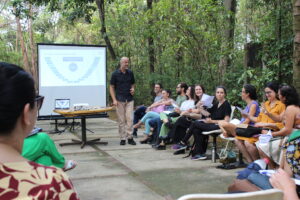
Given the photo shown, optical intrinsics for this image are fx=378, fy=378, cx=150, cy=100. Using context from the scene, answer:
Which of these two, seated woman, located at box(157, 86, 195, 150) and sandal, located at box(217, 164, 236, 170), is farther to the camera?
seated woman, located at box(157, 86, 195, 150)

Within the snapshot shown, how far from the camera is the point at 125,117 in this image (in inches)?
311

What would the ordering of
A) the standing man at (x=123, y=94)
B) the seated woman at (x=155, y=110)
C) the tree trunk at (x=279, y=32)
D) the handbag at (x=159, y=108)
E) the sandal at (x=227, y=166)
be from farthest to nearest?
the handbag at (x=159, y=108)
the seated woman at (x=155, y=110)
the standing man at (x=123, y=94)
the tree trunk at (x=279, y=32)
the sandal at (x=227, y=166)

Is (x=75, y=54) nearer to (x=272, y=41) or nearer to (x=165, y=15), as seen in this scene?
(x=165, y=15)

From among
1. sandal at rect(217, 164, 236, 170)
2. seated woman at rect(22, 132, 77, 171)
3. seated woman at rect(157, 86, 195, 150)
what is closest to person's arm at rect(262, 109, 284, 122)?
sandal at rect(217, 164, 236, 170)

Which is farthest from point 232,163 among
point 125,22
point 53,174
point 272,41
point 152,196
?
point 125,22

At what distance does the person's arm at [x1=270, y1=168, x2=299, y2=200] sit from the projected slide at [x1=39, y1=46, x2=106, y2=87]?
308 inches

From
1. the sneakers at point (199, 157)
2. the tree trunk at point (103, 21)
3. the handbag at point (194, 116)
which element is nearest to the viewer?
the sneakers at point (199, 157)

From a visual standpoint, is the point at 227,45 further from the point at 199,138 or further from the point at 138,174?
the point at 138,174

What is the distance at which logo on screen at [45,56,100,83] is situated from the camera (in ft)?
31.2

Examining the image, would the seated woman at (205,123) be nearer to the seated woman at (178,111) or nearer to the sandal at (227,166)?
the sandal at (227,166)

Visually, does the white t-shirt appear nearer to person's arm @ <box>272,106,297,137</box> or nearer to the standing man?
the standing man

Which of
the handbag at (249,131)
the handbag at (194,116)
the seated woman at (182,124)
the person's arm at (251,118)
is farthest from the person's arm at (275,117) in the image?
the seated woman at (182,124)

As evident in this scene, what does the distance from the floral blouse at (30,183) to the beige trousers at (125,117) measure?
6.57 m

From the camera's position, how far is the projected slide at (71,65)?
370 inches
